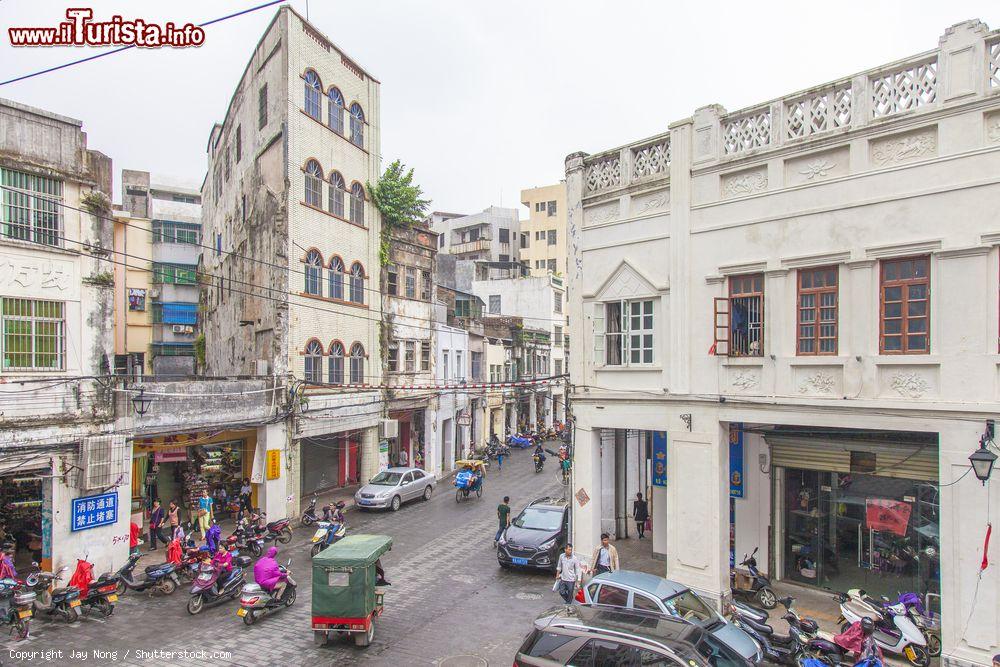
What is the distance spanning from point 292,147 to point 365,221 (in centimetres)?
488

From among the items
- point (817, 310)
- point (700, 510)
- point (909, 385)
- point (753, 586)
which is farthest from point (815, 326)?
point (753, 586)

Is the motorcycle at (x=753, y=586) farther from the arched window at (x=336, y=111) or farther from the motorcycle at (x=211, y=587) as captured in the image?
the arched window at (x=336, y=111)

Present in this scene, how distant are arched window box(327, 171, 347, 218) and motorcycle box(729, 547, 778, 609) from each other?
19720 millimetres

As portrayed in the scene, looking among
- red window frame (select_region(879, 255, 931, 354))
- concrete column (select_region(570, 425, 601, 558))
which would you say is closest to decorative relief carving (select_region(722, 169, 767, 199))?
red window frame (select_region(879, 255, 931, 354))

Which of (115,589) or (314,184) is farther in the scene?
(314,184)

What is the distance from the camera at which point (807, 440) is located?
46.7 ft

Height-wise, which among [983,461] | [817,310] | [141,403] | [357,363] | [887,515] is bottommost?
[887,515]

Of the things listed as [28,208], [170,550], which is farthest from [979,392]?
[28,208]

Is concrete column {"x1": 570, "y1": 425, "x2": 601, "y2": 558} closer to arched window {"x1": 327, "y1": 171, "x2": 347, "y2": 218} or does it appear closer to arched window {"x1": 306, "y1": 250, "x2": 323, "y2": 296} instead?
arched window {"x1": 306, "y1": 250, "x2": 323, "y2": 296}

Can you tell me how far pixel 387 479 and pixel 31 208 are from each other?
14.8m

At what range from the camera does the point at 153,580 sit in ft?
49.1

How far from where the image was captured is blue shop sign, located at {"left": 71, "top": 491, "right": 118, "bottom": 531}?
1538cm

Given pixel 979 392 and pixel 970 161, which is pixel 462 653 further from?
pixel 970 161

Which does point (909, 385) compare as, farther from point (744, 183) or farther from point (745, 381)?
point (744, 183)
